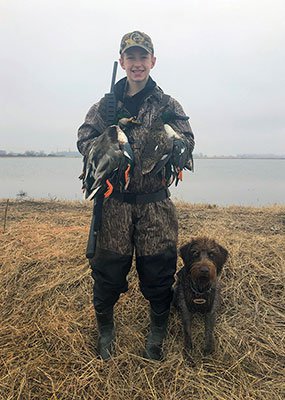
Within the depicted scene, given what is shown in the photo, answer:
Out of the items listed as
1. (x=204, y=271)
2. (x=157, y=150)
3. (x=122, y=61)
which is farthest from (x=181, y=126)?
(x=204, y=271)

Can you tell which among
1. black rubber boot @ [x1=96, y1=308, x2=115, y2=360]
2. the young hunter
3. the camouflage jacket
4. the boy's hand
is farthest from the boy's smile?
black rubber boot @ [x1=96, y1=308, x2=115, y2=360]

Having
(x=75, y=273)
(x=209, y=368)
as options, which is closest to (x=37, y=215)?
(x=75, y=273)

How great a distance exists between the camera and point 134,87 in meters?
3.37

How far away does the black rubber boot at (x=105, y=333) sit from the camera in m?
3.49

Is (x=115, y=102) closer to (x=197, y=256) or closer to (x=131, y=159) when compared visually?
(x=131, y=159)

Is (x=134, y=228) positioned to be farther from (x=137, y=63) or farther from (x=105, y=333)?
(x=137, y=63)

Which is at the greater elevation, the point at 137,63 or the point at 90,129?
the point at 137,63

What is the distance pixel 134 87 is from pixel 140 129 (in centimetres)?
44

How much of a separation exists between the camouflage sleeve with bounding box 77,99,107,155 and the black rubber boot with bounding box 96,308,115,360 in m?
1.56

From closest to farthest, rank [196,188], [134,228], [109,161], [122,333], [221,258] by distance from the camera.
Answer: [109,161] < [134,228] < [221,258] < [122,333] < [196,188]

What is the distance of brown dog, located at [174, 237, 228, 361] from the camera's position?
3459 mm

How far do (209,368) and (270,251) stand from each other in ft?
7.10

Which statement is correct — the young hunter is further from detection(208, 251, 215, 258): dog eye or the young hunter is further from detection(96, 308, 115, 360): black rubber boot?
detection(208, 251, 215, 258): dog eye

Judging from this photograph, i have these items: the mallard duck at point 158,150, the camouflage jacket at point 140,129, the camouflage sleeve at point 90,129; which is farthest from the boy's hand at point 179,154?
the camouflage sleeve at point 90,129
